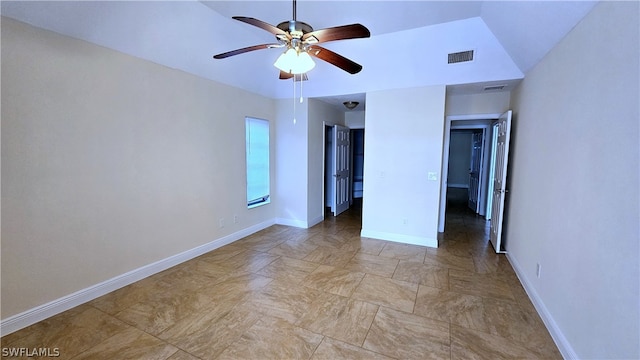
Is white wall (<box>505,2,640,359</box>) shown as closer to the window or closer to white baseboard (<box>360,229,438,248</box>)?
white baseboard (<box>360,229,438,248</box>)

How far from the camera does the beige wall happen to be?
2139mm

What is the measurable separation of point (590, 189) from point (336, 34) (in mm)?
2073

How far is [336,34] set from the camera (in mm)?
1893

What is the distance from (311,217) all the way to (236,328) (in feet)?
10.6

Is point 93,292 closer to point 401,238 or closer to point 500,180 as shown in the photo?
point 401,238

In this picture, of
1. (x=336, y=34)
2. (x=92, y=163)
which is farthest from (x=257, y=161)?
(x=336, y=34)

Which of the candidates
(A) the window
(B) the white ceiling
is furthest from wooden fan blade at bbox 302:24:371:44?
(A) the window

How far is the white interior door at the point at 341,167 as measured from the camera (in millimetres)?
6015

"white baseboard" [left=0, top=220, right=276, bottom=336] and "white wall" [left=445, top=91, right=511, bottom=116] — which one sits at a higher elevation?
"white wall" [left=445, top=91, right=511, bottom=116]

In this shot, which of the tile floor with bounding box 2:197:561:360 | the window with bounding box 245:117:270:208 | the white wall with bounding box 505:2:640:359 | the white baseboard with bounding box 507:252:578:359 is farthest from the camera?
the window with bounding box 245:117:270:208

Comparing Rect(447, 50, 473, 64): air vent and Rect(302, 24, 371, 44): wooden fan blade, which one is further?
Rect(447, 50, 473, 64): air vent

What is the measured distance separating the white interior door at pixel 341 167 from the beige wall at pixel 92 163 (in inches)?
112

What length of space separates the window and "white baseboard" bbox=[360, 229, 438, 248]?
6.91 ft

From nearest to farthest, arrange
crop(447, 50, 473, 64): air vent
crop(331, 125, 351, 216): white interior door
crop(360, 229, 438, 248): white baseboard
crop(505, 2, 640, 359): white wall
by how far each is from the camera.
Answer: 1. crop(505, 2, 640, 359): white wall
2. crop(447, 50, 473, 64): air vent
3. crop(360, 229, 438, 248): white baseboard
4. crop(331, 125, 351, 216): white interior door
